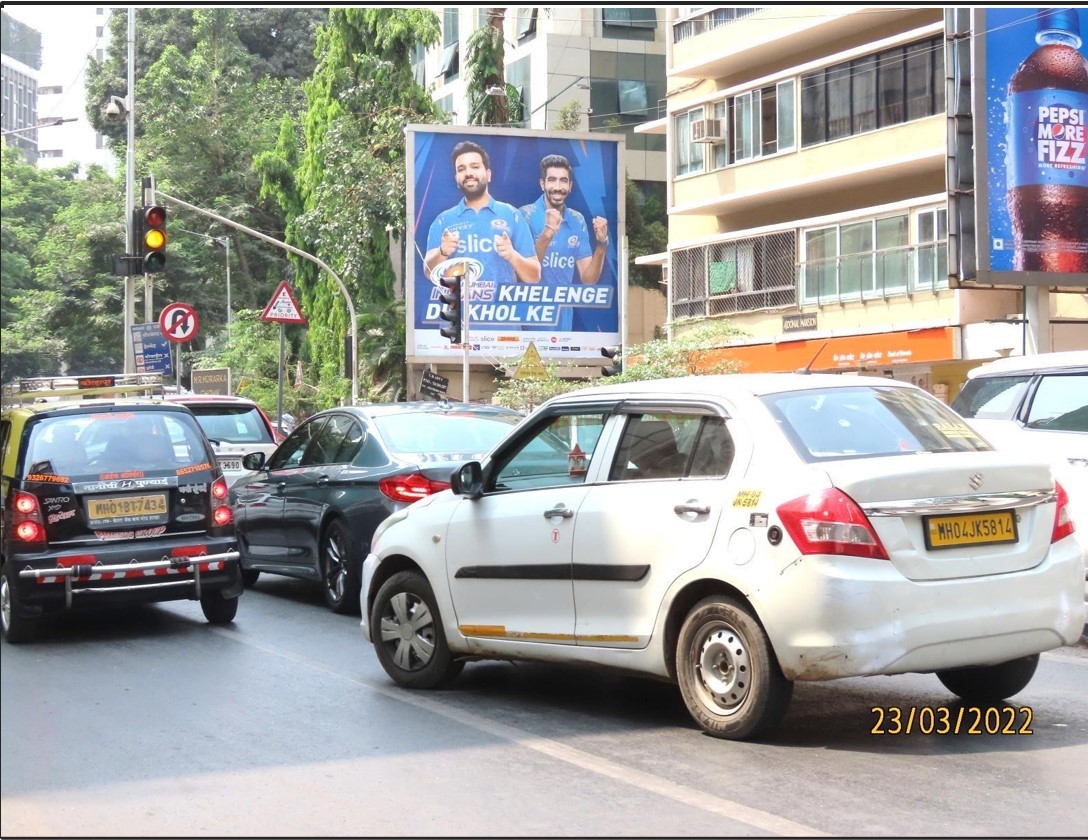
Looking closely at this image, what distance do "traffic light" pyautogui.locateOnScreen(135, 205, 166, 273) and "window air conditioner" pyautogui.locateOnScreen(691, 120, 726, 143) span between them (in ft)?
74.4

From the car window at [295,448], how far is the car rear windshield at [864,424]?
6.19 meters

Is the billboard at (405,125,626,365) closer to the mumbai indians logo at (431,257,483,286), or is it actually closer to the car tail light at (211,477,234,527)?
the mumbai indians logo at (431,257,483,286)

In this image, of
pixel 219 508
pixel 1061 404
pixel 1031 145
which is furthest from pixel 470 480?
pixel 1031 145

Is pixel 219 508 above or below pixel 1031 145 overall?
below

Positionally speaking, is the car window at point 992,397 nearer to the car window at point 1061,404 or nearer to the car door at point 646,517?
the car window at point 1061,404

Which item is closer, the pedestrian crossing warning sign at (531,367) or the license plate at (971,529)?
the license plate at (971,529)

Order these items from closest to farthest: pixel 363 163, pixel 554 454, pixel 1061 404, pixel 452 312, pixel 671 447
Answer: pixel 671 447
pixel 554 454
pixel 1061 404
pixel 452 312
pixel 363 163

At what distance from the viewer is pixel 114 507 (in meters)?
10.1

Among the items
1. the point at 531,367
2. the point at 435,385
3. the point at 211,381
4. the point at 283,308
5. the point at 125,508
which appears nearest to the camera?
the point at 125,508

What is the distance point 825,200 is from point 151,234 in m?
21.4

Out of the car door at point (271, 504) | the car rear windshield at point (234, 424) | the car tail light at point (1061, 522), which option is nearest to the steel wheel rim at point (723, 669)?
the car tail light at point (1061, 522)

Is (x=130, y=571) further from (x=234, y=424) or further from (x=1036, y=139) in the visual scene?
(x=1036, y=139)

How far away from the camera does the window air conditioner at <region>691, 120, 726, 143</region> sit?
128 ft

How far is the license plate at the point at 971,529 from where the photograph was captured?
254 inches
